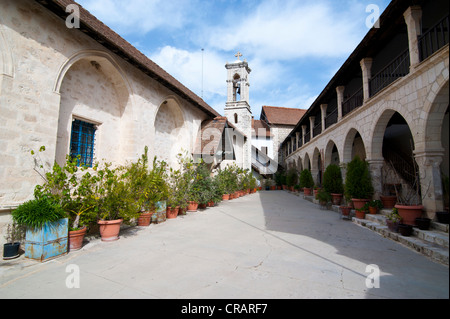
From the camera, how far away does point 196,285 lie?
8.80 ft

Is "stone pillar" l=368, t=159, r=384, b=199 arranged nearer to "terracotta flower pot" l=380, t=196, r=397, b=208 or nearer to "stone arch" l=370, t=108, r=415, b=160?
"stone arch" l=370, t=108, r=415, b=160

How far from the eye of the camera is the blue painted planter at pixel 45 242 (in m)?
3.49

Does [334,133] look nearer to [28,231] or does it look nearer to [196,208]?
[196,208]

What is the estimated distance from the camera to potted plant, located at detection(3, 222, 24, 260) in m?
3.53

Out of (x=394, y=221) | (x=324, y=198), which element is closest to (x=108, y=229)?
(x=394, y=221)

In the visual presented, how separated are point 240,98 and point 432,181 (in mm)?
17766

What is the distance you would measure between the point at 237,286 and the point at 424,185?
16.1 feet

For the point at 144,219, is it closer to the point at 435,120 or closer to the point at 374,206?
the point at 374,206

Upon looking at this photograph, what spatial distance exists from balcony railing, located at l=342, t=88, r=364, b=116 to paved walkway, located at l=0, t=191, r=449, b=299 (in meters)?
5.82

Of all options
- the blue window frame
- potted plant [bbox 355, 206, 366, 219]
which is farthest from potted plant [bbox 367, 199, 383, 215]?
the blue window frame

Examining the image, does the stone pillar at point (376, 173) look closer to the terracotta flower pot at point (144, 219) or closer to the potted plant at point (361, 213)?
the potted plant at point (361, 213)

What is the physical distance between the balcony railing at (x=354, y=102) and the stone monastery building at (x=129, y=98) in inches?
1.9

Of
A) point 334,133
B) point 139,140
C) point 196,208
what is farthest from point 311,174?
point 139,140

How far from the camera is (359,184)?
285 inches
